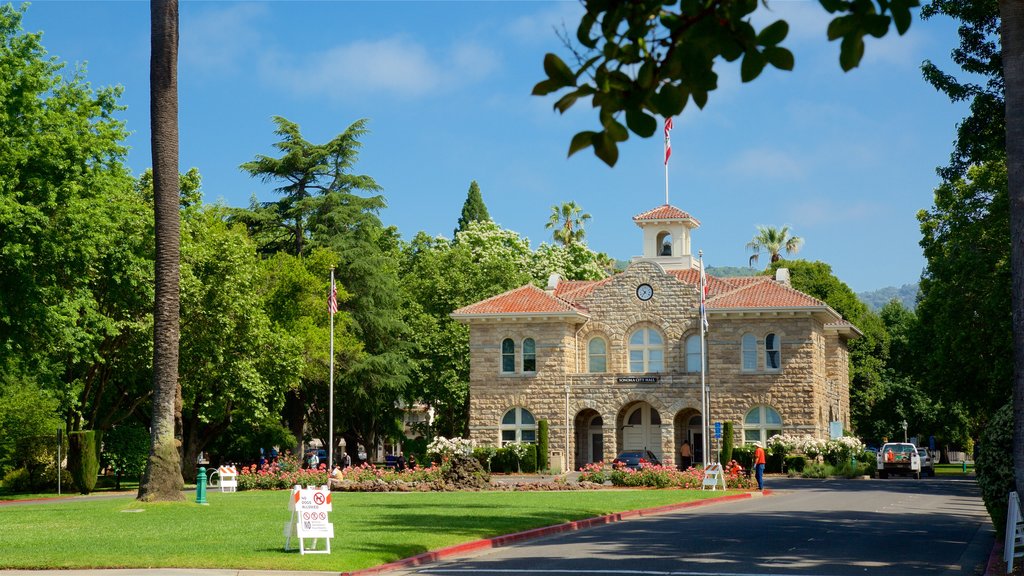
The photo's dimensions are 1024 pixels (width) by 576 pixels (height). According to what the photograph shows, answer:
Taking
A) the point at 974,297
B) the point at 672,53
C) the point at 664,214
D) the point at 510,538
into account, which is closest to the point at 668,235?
the point at 664,214

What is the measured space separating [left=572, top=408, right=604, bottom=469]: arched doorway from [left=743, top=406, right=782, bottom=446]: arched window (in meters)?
7.85

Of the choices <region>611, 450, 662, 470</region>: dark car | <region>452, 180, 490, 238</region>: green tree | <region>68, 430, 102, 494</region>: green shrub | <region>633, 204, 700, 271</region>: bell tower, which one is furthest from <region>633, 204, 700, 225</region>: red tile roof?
<region>452, 180, 490, 238</region>: green tree

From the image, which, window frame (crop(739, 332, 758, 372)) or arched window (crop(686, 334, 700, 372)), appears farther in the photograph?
arched window (crop(686, 334, 700, 372))

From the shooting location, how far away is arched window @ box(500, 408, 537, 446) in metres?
59.9

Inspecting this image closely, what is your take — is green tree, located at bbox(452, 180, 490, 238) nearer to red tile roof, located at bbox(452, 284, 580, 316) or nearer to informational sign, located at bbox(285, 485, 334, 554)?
red tile roof, located at bbox(452, 284, 580, 316)

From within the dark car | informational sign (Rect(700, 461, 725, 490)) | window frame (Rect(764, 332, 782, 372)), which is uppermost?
window frame (Rect(764, 332, 782, 372))

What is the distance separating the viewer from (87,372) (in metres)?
48.0

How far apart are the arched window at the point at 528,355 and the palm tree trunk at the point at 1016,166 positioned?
44.9 meters

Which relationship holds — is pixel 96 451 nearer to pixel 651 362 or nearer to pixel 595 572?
pixel 651 362

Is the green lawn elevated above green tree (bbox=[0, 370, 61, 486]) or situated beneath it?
situated beneath

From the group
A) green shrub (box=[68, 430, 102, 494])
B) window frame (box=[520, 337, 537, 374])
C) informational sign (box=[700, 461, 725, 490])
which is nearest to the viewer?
informational sign (box=[700, 461, 725, 490])

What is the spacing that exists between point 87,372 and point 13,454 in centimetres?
429

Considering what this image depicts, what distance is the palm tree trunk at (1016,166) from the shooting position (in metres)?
15.2

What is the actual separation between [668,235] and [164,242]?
3886 cm
